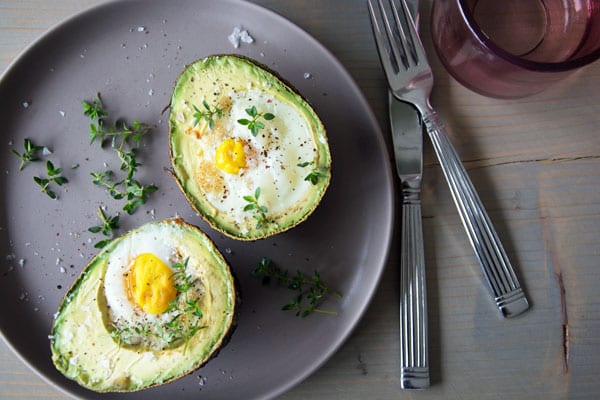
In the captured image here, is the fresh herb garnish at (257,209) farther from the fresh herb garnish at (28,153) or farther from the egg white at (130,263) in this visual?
the fresh herb garnish at (28,153)

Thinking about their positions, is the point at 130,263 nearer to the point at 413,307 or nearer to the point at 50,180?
the point at 50,180

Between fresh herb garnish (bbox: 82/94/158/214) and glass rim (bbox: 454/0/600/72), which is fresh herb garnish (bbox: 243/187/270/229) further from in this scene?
glass rim (bbox: 454/0/600/72)

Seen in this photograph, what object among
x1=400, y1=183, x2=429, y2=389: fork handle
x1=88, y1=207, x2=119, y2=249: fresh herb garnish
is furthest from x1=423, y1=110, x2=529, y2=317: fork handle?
x1=88, y1=207, x2=119, y2=249: fresh herb garnish

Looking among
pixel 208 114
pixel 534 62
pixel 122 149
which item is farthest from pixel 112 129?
pixel 534 62

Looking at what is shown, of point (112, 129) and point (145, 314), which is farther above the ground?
point (112, 129)

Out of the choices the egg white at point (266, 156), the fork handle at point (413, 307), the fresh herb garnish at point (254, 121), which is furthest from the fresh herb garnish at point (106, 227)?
the fork handle at point (413, 307)
